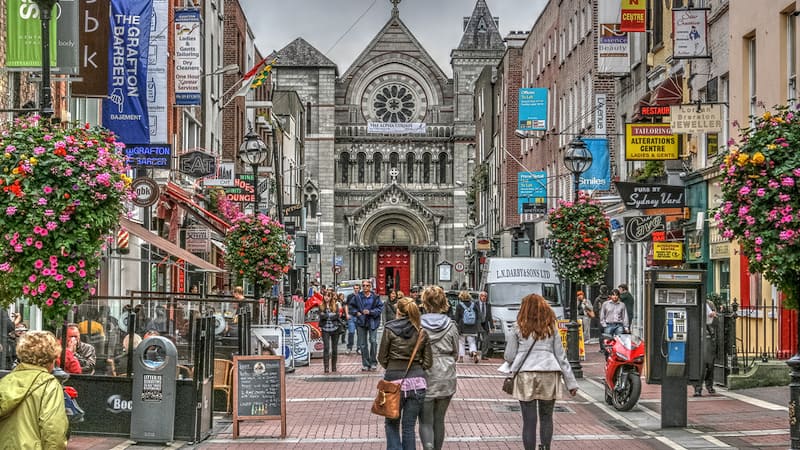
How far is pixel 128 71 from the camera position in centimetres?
2312

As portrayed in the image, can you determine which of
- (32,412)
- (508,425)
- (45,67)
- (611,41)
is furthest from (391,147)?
(32,412)

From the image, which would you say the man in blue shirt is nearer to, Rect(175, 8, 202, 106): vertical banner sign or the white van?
the white van

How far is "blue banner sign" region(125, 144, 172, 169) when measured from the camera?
2269 cm

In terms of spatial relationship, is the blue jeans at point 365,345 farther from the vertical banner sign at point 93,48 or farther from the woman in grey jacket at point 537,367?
the woman in grey jacket at point 537,367

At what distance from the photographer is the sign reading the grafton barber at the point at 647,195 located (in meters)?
21.8

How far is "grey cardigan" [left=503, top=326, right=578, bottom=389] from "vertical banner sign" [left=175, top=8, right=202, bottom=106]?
17.1 m

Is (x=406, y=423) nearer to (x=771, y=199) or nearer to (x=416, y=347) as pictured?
(x=416, y=347)

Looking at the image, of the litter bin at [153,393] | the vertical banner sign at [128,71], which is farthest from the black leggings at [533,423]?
the vertical banner sign at [128,71]

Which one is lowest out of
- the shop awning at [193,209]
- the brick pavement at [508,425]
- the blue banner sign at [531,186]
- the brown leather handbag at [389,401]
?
the brick pavement at [508,425]

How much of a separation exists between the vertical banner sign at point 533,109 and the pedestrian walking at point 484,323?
1551 cm

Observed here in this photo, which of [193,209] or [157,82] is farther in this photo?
[193,209]

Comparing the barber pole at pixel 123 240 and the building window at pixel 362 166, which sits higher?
the building window at pixel 362 166

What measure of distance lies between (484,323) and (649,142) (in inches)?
214

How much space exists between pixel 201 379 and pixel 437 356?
3.22 meters
